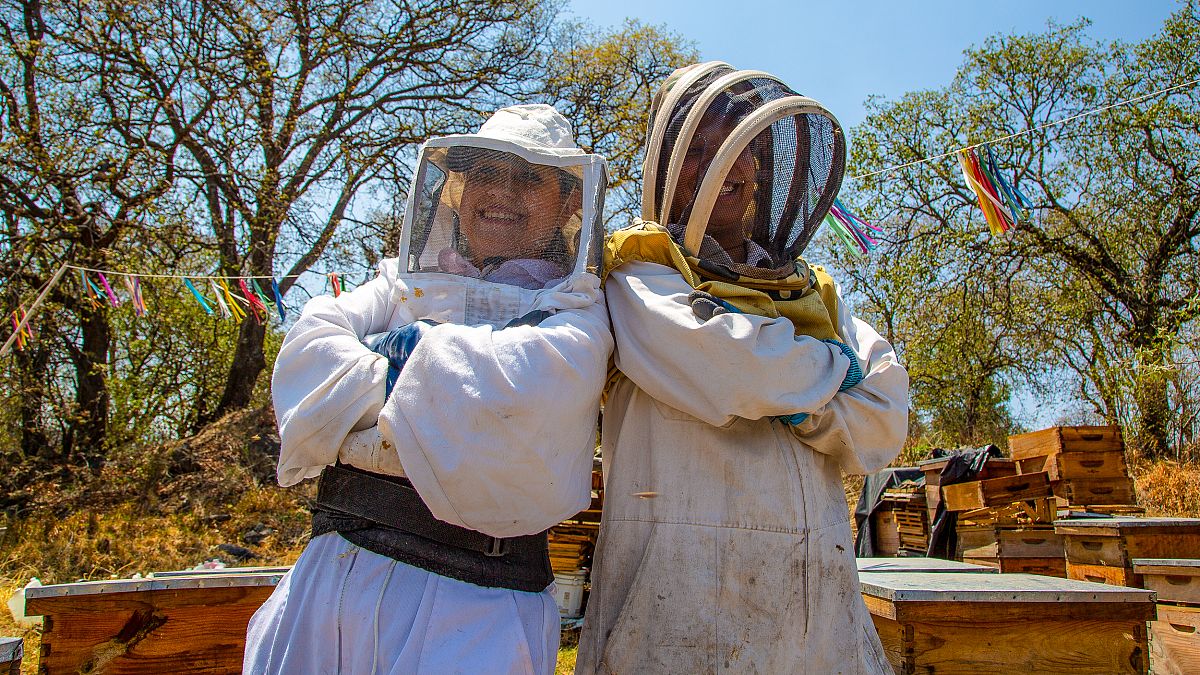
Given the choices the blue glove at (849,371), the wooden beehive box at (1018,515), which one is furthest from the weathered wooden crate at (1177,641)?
the wooden beehive box at (1018,515)

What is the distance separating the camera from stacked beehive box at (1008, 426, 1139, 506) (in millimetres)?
7629

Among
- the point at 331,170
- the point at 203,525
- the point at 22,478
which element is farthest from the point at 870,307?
the point at 22,478

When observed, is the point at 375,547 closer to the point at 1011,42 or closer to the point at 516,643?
the point at 516,643

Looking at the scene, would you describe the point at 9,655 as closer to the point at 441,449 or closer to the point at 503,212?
the point at 441,449

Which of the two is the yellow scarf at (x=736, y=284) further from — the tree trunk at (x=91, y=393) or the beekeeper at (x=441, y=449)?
the tree trunk at (x=91, y=393)

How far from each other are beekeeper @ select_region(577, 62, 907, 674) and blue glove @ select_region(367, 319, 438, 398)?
1.51 ft

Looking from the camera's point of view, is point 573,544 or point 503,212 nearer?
point 503,212

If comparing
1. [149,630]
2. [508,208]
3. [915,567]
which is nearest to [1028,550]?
[915,567]

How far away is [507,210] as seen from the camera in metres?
1.87

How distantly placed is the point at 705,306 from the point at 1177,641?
3149 millimetres

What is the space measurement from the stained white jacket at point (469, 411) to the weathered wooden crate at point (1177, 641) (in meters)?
3.21

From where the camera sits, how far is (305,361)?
5.30 ft

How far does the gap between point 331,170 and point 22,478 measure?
5.73m

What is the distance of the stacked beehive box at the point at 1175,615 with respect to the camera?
3438 mm
